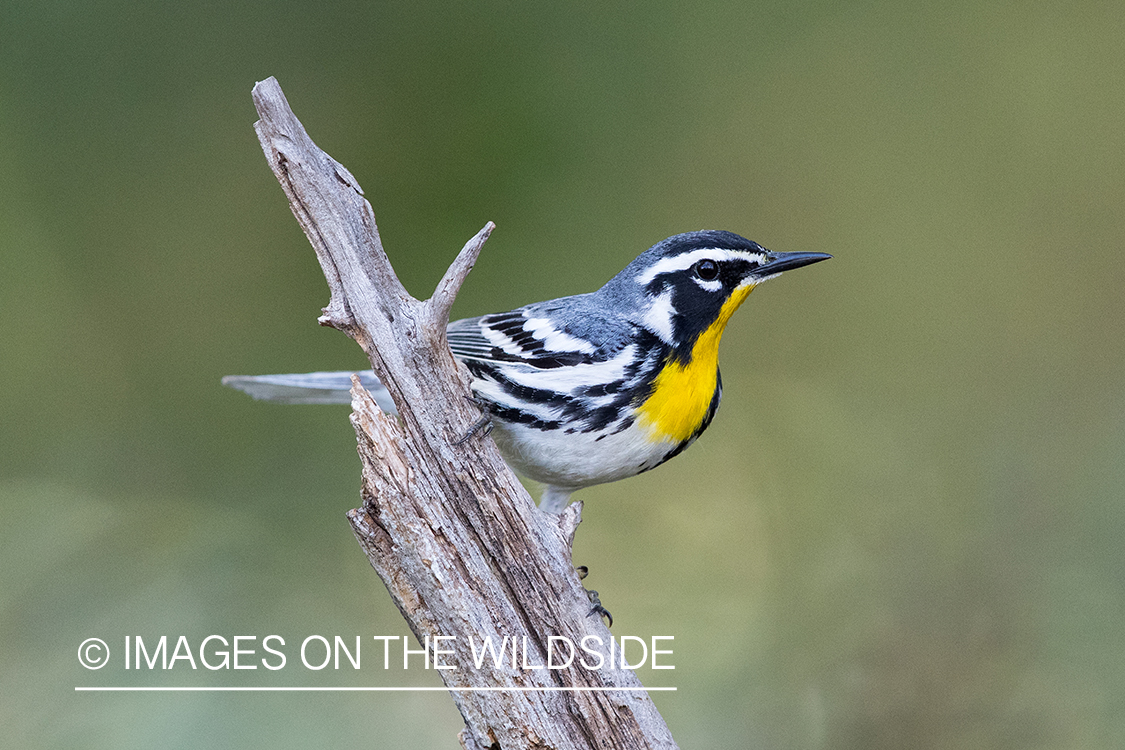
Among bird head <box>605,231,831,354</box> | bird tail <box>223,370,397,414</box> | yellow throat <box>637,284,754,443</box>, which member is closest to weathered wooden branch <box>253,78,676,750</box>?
yellow throat <box>637,284,754,443</box>

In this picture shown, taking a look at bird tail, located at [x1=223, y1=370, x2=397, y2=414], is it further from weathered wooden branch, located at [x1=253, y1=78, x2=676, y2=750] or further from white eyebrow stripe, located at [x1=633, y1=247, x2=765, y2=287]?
white eyebrow stripe, located at [x1=633, y1=247, x2=765, y2=287]

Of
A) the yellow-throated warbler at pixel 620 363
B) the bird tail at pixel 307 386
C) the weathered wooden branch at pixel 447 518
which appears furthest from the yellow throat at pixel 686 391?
the bird tail at pixel 307 386

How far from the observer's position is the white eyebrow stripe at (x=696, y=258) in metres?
2.32

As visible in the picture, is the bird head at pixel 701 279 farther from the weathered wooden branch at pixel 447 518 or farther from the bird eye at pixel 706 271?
the weathered wooden branch at pixel 447 518

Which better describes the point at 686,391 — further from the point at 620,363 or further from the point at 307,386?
the point at 307,386

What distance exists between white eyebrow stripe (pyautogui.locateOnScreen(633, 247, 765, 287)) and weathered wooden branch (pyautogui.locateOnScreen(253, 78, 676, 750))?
62 cm

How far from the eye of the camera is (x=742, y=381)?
392cm

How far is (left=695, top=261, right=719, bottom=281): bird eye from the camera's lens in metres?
2.33

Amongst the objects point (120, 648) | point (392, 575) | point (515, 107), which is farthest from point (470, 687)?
point (515, 107)

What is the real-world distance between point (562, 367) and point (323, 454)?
1.94 metres

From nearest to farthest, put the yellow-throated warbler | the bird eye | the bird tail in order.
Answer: the yellow-throated warbler → the bird eye → the bird tail

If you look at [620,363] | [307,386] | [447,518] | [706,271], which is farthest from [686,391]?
[307,386]

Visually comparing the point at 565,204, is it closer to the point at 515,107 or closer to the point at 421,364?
the point at 515,107

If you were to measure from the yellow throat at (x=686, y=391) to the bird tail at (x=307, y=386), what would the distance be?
764mm
